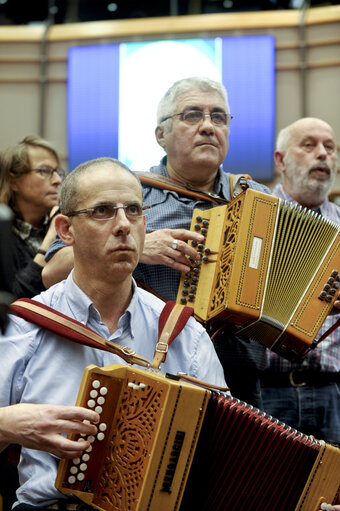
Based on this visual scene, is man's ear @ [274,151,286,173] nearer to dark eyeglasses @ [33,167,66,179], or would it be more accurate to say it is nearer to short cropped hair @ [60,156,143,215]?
dark eyeglasses @ [33,167,66,179]

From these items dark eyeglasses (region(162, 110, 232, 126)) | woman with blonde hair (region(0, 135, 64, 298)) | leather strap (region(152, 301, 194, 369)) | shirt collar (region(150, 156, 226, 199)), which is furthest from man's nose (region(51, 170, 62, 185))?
leather strap (region(152, 301, 194, 369))

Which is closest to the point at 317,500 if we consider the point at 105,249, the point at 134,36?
the point at 105,249

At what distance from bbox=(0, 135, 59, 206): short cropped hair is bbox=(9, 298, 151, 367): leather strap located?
138 centimetres

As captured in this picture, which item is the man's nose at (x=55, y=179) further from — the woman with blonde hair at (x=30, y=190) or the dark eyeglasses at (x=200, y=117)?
the dark eyeglasses at (x=200, y=117)

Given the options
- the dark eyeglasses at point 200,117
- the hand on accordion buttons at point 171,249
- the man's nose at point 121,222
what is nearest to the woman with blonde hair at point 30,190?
the hand on accordion buttons at point 171,249

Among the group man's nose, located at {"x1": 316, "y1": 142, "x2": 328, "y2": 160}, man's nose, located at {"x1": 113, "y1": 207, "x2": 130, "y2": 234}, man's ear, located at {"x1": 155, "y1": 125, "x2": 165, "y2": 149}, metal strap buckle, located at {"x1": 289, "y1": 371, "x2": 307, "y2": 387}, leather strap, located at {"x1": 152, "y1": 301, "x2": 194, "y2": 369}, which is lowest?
metal strap buckle, located at {"x1": 289, "y1": 371, "x2": 307, "y2": 387}

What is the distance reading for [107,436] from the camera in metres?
1.93

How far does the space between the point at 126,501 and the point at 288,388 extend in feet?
5.10

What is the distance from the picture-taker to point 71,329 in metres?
2.11

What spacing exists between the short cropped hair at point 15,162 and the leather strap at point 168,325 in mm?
1377

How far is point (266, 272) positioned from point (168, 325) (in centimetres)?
56

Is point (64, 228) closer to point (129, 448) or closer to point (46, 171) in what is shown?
point (129, 448)

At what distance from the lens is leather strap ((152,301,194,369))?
7.12ft

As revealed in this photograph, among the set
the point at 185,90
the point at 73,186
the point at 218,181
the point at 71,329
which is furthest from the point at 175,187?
the point at 71,329
